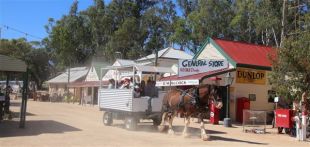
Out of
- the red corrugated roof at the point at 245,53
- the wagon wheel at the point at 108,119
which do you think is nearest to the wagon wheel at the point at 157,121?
the wagon wheel at the point at 108,119

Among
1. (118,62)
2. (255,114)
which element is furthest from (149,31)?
(255,114)

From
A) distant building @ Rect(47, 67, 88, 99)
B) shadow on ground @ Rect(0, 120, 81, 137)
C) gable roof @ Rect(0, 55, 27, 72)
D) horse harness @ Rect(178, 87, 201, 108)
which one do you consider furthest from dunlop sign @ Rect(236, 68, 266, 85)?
distant building @ Rect(47, 67, 88, 99)

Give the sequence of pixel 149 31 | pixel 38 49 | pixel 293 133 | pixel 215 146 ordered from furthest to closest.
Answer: pixel 38 49 → pixel 149 31 → pixel 293 133 → pixel 215 146

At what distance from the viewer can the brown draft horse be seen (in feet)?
49.5

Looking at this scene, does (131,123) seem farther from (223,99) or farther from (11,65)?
(223,99)

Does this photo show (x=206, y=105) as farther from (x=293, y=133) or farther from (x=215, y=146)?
(x=293, y=133)

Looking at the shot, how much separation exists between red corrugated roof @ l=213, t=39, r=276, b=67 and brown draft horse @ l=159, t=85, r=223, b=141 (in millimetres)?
9634

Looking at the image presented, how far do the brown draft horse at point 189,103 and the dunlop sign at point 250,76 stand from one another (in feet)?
31.4

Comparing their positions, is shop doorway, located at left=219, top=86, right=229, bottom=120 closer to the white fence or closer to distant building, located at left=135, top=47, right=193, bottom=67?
the white fence

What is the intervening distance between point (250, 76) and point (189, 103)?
38.2 feet

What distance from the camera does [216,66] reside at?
22391 millimetres

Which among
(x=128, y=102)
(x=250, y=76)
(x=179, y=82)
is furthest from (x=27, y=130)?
(x=250, y=76)

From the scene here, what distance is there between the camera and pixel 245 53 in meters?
28.0

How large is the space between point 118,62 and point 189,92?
35.2 meters
